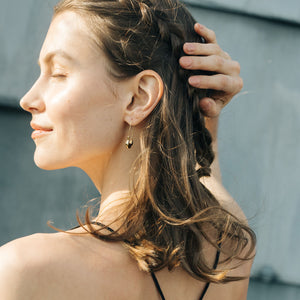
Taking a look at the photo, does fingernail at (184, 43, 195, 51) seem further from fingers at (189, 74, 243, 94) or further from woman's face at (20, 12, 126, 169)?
woman's face at (20, 12, 126, 169)

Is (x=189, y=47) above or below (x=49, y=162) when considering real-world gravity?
above

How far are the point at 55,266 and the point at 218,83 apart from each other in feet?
2.62

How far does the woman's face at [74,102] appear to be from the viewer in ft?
4.39

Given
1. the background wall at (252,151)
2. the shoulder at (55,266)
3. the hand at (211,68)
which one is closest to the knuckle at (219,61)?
the hand at (211,68)

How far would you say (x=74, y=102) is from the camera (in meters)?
1.33

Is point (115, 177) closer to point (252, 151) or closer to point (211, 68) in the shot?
point (211, 68)

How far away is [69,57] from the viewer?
135 cm

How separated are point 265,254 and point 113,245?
1342mm

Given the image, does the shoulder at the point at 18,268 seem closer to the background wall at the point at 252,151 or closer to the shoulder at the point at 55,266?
the shoulder at the point at 55,266

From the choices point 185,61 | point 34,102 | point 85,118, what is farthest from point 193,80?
point 34,102

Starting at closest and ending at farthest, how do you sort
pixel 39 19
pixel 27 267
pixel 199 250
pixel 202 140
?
pixel 27 267
pixel 199 250
pixel 202 140
pixel 39 19

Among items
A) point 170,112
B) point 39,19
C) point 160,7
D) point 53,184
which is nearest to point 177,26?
point 160,7

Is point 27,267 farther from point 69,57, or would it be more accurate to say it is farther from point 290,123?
point 290,123

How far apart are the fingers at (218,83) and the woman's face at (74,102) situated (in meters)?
0.24
